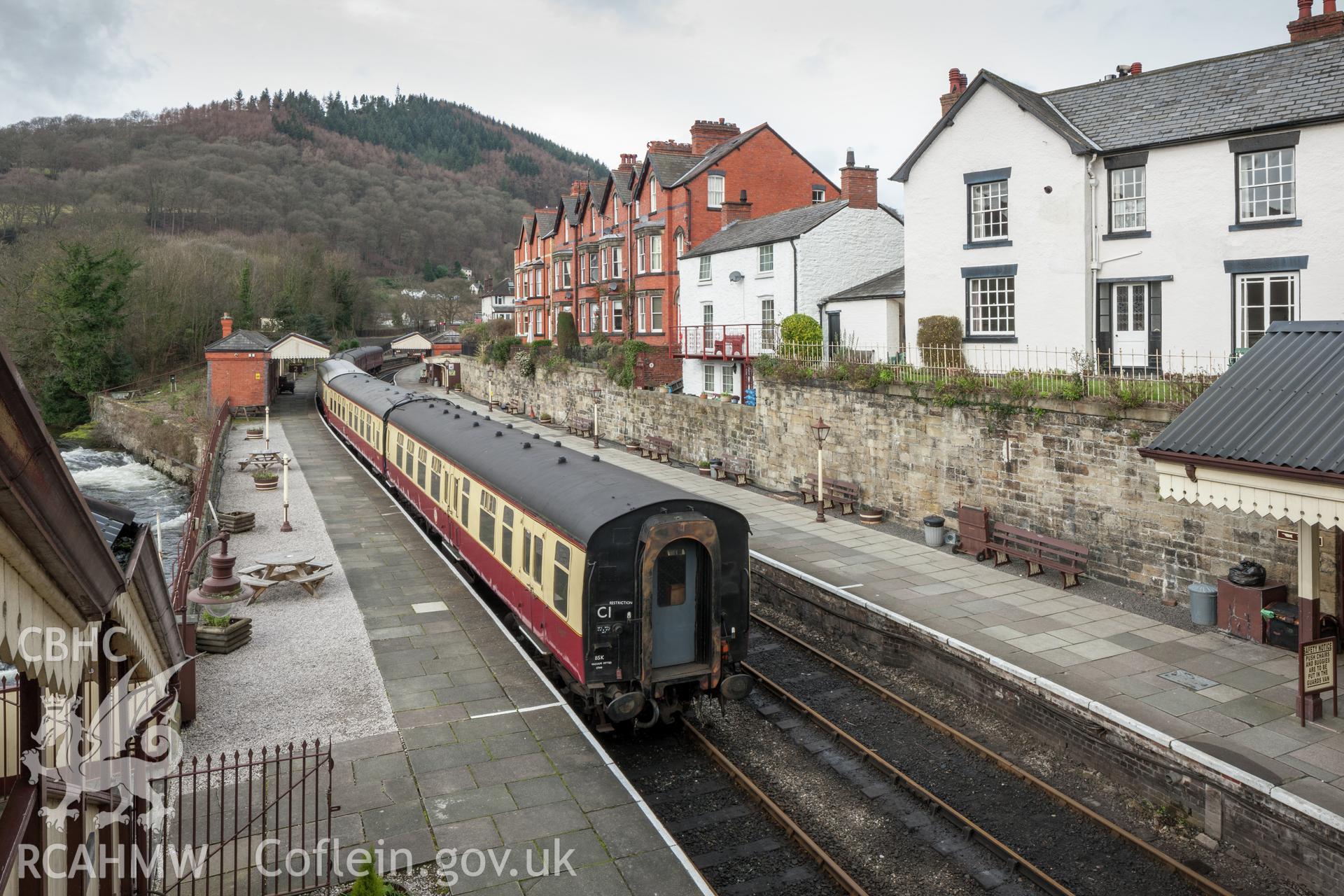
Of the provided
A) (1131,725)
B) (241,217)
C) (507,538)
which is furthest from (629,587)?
(241,217)

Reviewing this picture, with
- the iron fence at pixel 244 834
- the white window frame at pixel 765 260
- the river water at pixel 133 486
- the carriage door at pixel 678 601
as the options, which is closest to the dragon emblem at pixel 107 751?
the iron fence at pixel 244 834

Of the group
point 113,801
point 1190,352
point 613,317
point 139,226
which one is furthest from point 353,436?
point 139,226

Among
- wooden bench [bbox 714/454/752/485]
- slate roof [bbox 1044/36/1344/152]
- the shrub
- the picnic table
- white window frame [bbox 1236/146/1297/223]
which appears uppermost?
slate roof [bbox 1044/36/1344/152]

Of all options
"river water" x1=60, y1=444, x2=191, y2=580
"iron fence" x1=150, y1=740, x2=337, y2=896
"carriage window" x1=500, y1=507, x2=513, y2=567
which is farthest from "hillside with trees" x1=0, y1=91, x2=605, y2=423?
"iron fence" x1=150, y1=740, x2=337, y2=896

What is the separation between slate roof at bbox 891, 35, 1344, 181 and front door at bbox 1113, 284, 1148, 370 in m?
2.83

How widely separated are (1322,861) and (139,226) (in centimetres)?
7436

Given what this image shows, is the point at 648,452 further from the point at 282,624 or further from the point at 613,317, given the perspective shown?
the point at 282,624

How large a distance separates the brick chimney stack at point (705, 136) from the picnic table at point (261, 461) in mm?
21184

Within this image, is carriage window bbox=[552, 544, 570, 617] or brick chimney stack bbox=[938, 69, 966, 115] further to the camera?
brick chimney stack bbox=[938, 69, 966, 115]

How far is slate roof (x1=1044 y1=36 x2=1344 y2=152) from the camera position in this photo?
16562 mm

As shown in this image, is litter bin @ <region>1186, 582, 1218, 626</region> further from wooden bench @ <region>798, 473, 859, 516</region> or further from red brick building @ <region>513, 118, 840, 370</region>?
red brick building @ <region>513, 118, 840, 370</region>

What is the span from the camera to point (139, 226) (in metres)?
65.7

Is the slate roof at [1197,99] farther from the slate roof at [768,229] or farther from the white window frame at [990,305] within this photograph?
the slate roof at [768,229]

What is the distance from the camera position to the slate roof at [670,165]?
37219 mm
